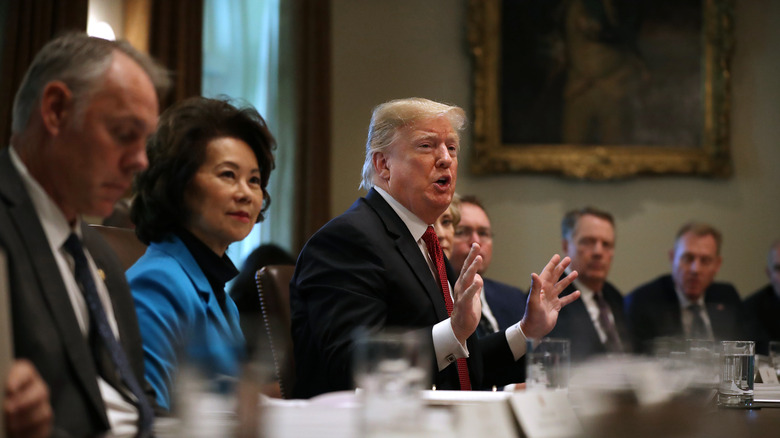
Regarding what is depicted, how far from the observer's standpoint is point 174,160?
2596 mm

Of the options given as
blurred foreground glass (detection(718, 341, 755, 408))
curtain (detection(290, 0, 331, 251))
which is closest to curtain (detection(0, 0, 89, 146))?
curtain (detection(290, 0, 331, 251))

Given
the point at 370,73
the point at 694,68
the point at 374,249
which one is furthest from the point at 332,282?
the point at 694,68

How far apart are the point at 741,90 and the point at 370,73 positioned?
3.01 metres

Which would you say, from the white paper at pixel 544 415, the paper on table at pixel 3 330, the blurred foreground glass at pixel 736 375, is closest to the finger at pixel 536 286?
the blurred foreground glass at pixel 736 375

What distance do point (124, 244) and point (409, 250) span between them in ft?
3.07

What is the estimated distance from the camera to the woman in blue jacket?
245 cm

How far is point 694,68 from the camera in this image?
7004mm

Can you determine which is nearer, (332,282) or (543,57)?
(332,282)

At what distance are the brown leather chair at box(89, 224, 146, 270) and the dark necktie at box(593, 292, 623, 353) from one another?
292 cm

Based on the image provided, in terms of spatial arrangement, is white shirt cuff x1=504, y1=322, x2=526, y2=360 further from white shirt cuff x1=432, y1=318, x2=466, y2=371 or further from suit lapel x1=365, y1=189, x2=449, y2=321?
white shirt cuff x1=432, y1=318, x2=466, y2=371

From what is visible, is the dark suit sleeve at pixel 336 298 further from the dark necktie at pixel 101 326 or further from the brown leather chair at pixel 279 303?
the dark necktie at pixel 101 326

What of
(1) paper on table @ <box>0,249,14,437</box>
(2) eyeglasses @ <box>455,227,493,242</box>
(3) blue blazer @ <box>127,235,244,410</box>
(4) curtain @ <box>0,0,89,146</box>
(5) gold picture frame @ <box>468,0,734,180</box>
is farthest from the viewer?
(5) gold picture frame @ <box>468,0,734,180</box>

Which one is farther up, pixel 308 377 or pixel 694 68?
pixel 694 68

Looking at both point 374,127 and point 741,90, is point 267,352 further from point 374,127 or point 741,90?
point 741,90
